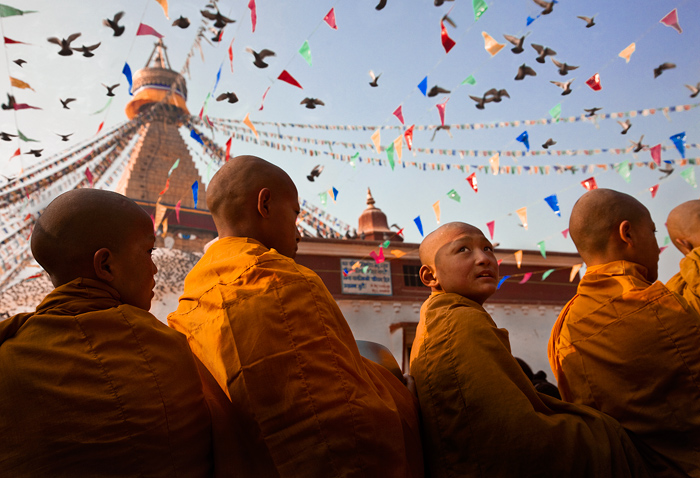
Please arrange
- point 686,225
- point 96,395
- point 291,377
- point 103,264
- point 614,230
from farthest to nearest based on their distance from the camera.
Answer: point 686,225, point 614,230, point 103,264, point 291,377, point 96,395

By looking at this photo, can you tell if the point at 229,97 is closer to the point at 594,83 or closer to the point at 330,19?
the point at 330,19

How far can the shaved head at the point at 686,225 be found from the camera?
3191 millimetres

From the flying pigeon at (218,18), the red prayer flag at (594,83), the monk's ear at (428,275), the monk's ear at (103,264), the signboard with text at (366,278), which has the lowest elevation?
the monk's ear at (103,264)

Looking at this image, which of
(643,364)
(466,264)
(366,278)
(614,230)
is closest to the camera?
(643,364)

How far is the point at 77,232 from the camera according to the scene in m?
1.74

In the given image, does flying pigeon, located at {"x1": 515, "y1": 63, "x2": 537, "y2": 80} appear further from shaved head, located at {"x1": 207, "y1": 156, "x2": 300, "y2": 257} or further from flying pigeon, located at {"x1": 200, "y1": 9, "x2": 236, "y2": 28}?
shaved head, located at {"x1": 207, "y1": 156, "x2": 300, "y2": 257}

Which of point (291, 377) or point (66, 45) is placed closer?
point (291, 377)

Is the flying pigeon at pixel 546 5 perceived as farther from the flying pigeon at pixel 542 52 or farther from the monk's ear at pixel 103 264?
the monk's ear at pixel 103 264

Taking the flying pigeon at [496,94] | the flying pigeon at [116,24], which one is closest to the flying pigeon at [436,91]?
the flying pigeon at [496,94]

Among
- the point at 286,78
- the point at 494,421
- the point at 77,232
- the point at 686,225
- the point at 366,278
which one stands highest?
the point at 286,78

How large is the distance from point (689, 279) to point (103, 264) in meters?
2.75

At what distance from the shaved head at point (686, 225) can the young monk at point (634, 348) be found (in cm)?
79

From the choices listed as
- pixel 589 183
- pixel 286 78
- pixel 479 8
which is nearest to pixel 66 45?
pixel 286 78

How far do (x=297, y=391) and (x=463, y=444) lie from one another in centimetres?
68
